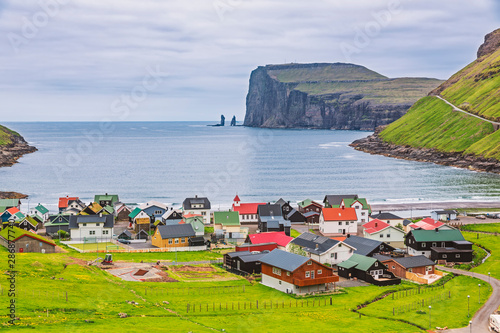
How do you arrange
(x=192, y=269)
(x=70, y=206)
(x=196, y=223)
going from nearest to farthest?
(x=192, y=269)
(x=196, y=223)
(x=70, y=206)

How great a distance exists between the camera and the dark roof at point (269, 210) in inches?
3472

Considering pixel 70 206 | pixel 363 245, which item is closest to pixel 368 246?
pixel 363 245

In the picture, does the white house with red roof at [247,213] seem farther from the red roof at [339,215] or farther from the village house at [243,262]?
the village house at [243,262]

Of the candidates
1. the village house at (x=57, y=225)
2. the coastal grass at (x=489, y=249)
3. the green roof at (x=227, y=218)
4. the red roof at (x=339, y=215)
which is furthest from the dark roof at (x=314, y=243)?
the village house at (x=57, y=225)

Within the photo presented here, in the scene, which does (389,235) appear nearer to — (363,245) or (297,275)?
(363,245)

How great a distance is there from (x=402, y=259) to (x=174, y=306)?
28833 mm

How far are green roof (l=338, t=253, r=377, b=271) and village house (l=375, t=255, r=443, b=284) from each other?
2.33 meters

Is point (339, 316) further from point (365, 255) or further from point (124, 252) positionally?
point (124, 252)

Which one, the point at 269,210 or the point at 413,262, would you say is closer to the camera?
the point at 413,262

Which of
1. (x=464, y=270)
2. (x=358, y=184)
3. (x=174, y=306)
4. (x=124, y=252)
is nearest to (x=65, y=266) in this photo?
(x=124, y=252)

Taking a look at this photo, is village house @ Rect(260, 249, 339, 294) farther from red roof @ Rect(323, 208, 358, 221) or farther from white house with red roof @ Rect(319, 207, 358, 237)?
red roof @ Rect(323, 208, 358, 221)

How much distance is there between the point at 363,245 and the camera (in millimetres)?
65562

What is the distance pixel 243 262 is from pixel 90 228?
30246 millimetres

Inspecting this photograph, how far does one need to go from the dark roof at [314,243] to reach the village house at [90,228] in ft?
97.9
